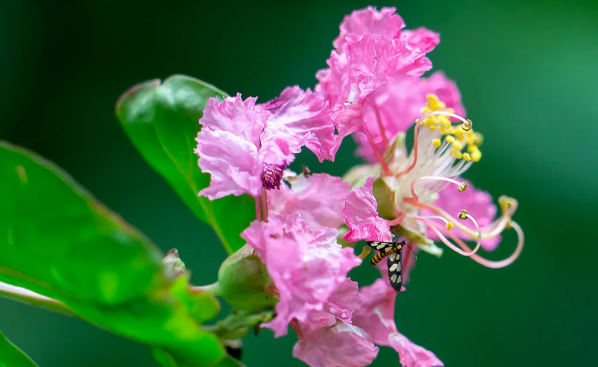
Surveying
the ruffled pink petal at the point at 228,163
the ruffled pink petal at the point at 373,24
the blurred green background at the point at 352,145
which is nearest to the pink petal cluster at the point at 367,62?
the ruffled pink petal at the point at 373,24

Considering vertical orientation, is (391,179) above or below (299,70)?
below

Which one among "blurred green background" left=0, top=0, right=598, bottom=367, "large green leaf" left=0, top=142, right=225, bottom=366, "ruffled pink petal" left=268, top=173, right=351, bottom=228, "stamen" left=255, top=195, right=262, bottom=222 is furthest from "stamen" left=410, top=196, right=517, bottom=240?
"blurred green background" left=0, top=0, right=598, bottom=367

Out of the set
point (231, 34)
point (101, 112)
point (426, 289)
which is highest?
point (231, 34)

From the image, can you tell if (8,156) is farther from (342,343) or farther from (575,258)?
(575,258)

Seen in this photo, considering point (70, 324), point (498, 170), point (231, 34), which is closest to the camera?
point (70, 324)

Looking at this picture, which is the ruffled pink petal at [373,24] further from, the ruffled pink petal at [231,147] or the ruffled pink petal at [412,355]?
the ruffled pink petal at [412,355]

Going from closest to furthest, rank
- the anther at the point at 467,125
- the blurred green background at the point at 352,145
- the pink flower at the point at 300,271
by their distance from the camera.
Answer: the pink flower at the point at 300,271 → the anther at the point at 467,125 → the blurred green background at the point at 352,145

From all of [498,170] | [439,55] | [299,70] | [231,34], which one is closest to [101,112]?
[231,34]
